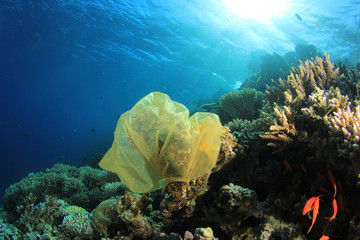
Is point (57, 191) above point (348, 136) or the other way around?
the other way around

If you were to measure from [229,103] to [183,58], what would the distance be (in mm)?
21918

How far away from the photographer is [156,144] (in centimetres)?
180

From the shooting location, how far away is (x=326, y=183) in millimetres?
2084

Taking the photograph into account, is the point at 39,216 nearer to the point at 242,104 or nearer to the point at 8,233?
the point at 8,233

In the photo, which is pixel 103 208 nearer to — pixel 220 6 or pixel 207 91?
pixel 220 6

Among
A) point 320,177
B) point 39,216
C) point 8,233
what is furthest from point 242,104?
point 8,233

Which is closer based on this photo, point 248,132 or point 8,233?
point 8,233

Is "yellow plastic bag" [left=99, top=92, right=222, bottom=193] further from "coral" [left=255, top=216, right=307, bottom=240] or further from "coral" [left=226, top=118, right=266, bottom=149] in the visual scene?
"coral" [left=226, top=118, right=266, bottom=149]

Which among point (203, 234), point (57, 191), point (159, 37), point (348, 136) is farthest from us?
point (159, 37)

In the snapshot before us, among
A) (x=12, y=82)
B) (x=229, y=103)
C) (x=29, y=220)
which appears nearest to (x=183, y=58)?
(x=229, y=103)

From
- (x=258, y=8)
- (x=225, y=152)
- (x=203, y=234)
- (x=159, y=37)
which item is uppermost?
(x=258, y=8)

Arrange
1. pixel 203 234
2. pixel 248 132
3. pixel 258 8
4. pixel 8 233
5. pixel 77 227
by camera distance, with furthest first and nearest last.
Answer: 1. pixel 258 8
2. pixel 248 132
3. pixel 77 227
4. pixel 8 233
5. pixel 203 234

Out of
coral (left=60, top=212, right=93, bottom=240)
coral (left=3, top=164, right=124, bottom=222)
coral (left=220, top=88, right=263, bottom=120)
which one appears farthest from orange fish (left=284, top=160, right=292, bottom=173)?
coral (left=3, top=164, right=124, bottom=222)

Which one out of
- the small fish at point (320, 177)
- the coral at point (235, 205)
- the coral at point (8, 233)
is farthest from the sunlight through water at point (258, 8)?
the coral at point (8, 233)
